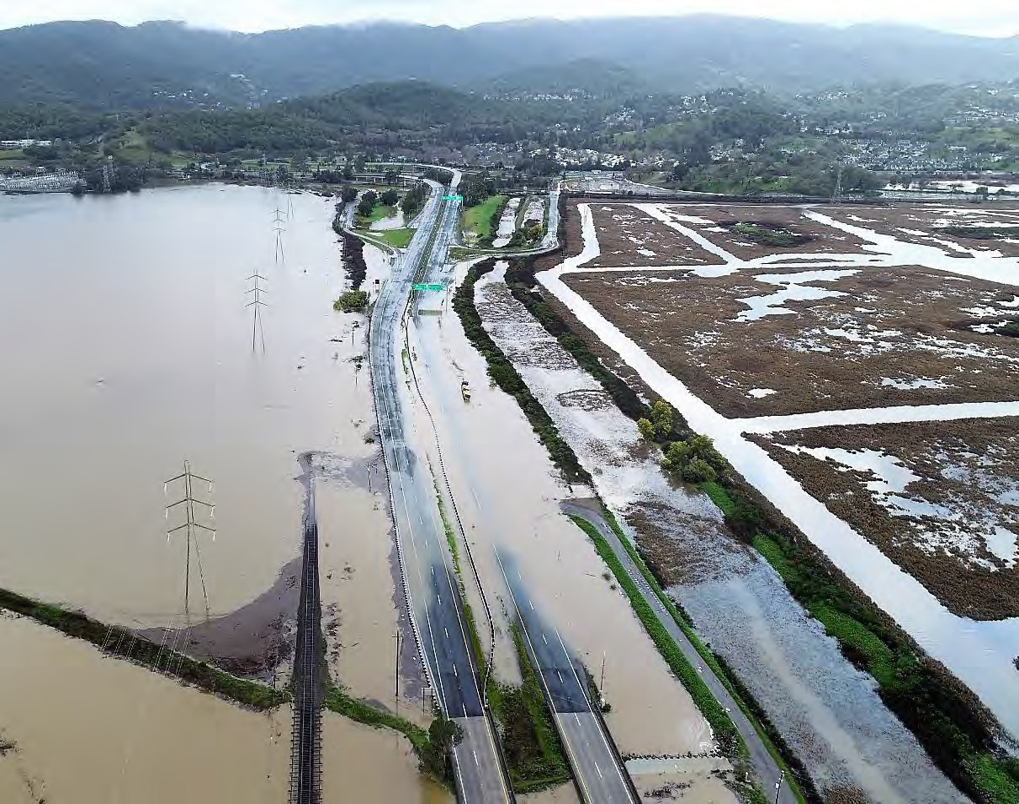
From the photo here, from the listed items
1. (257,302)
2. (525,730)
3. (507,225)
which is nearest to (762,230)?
(507,225)

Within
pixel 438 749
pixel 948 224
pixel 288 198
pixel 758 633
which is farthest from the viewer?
pixel 288 198

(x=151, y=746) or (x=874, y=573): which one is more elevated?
(x=151, y=746)

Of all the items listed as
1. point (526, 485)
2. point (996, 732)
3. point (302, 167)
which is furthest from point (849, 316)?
point (302, 167)

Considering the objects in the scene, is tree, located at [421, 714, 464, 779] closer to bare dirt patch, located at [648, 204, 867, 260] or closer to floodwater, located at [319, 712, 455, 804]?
floodwater, located at [319, 712, 455, 804]

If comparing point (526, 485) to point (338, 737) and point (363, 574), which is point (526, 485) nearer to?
point (363, 574)

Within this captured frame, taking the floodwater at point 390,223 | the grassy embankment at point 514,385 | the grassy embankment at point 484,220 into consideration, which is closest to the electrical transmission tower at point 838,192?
the grassy embankment at point 484,220

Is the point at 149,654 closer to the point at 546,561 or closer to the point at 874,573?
the point at 546,561
